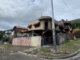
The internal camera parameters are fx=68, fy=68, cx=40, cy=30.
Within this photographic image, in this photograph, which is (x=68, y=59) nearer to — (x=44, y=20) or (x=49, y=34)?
(x=49, y=34)

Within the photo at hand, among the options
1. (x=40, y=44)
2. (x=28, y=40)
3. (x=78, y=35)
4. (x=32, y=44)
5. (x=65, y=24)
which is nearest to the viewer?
(x=40, y=44)

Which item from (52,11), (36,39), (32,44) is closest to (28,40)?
(32,44)

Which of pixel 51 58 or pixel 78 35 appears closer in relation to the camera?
pixel 51 58

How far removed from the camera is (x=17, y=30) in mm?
30359

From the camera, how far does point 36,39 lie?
12477 mm

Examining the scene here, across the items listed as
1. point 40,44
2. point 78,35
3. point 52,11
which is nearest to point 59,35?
point 40,44

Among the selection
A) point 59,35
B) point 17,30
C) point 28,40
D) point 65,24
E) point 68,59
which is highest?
point 65,24

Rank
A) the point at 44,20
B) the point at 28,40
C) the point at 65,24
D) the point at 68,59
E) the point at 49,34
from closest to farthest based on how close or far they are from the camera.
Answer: the point at 68,59 → the point at 28,40 → the point at 49,34 → the point at 44,20 → the point at 65,24

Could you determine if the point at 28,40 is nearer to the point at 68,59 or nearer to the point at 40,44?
the point at 40,44

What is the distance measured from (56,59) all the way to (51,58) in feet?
1.42

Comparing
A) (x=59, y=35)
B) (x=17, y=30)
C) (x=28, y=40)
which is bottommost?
(x=28, y=40)

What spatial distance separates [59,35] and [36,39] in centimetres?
486

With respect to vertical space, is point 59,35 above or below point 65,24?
below

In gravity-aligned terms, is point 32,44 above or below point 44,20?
below
